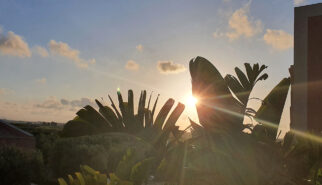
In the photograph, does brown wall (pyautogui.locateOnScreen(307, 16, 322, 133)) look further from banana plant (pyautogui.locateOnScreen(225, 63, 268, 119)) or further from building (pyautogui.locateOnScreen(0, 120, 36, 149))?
building (pyautogui.locateOnScreen(0, 120, 36, 149))

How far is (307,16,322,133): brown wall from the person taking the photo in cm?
1113

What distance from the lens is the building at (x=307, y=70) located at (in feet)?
36.7

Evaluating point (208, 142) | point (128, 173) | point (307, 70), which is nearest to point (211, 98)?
point (208, 142)

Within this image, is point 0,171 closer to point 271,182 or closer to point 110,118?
point 110,118

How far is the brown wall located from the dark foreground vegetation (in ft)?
22.5

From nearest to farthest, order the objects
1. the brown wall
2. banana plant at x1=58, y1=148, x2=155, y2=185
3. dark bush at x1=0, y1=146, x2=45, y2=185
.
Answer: banana plant at x1=58, y1=148, x2=155, y2=185 < the brown wall < dark bush at x1=0, y1=146, x2=45, y2=185

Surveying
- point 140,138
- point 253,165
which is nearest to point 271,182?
point 253,165

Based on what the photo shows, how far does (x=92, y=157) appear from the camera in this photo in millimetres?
29766

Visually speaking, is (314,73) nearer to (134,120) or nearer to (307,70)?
(307,70)

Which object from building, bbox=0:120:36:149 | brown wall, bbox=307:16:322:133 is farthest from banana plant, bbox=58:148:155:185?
building, bbox=0:120:36:149

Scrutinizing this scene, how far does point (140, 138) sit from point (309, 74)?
9.35 meters

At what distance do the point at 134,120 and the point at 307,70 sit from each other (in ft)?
30.6

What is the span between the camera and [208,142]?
409 cm

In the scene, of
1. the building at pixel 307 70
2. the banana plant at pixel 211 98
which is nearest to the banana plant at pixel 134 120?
the banana plant at pixel 211 98
